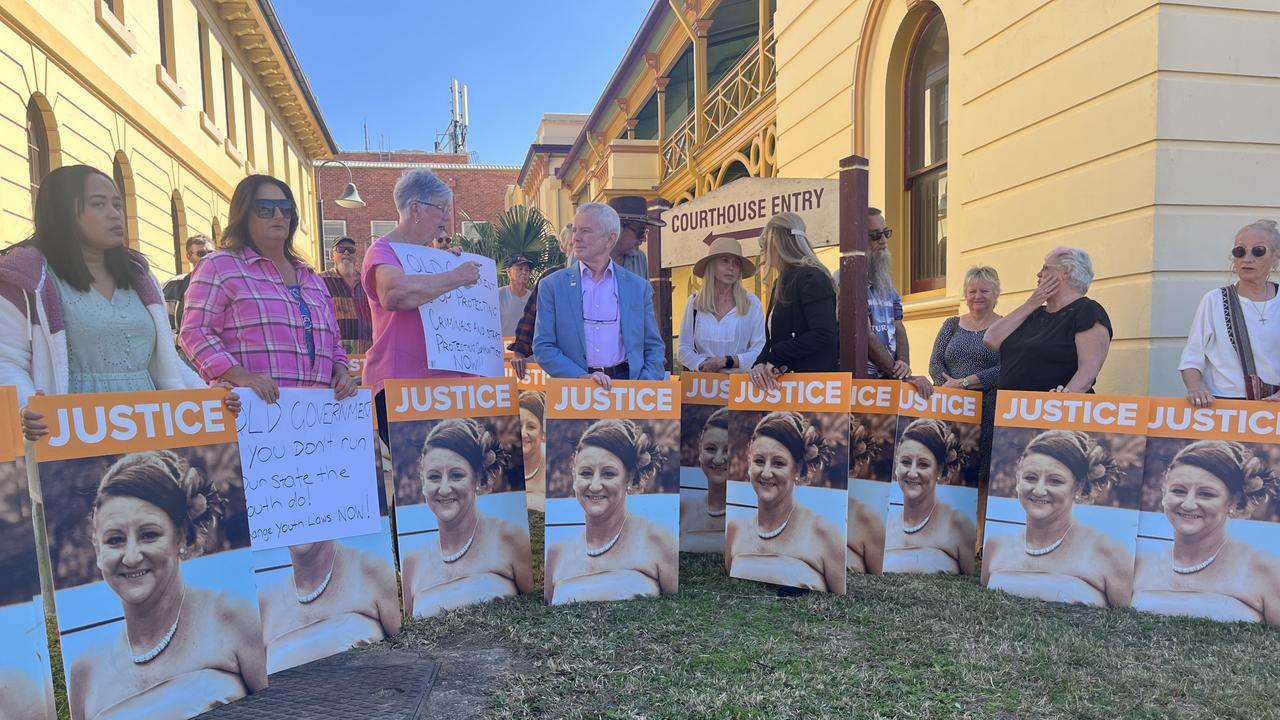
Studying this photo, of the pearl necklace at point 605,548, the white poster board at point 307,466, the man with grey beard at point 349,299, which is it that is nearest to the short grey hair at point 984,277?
the pearl necklace at point 605,548

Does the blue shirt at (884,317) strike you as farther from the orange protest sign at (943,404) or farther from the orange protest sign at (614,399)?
the orange protest sign at (614,399)

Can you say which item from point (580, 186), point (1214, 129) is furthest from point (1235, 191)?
point (580, 186)

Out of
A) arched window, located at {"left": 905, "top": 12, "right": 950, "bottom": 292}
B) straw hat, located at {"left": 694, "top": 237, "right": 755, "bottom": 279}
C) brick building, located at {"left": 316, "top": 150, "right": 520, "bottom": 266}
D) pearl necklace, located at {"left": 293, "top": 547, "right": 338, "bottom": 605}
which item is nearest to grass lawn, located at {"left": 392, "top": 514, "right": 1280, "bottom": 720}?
pearl necklace, located at {"left": 293, "top": 547, "right": 338, "bottom": 605}

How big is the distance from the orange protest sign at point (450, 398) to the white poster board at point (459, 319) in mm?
90

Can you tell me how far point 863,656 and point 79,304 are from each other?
3110mm

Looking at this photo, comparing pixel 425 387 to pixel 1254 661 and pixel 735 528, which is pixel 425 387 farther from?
pixel 1254 661

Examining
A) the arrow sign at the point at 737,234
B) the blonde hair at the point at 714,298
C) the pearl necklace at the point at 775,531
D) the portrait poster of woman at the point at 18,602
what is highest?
the arrow sign at the point at 737,234

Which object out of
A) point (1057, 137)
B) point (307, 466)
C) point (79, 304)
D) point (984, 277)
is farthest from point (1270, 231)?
point (79, 304)

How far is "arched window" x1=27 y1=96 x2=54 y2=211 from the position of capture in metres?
8.18

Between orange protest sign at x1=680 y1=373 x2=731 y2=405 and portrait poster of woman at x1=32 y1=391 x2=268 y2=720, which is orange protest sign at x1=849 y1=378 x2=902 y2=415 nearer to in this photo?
orange protest sign at x1=680 y1=373 x2=731 y2=405

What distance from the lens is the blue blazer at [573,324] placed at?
152 inches

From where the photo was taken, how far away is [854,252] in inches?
167

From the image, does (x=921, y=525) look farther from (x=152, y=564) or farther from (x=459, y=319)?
(x=152, y=564)

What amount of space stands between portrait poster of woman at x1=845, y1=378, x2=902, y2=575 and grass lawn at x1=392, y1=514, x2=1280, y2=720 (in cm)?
25
